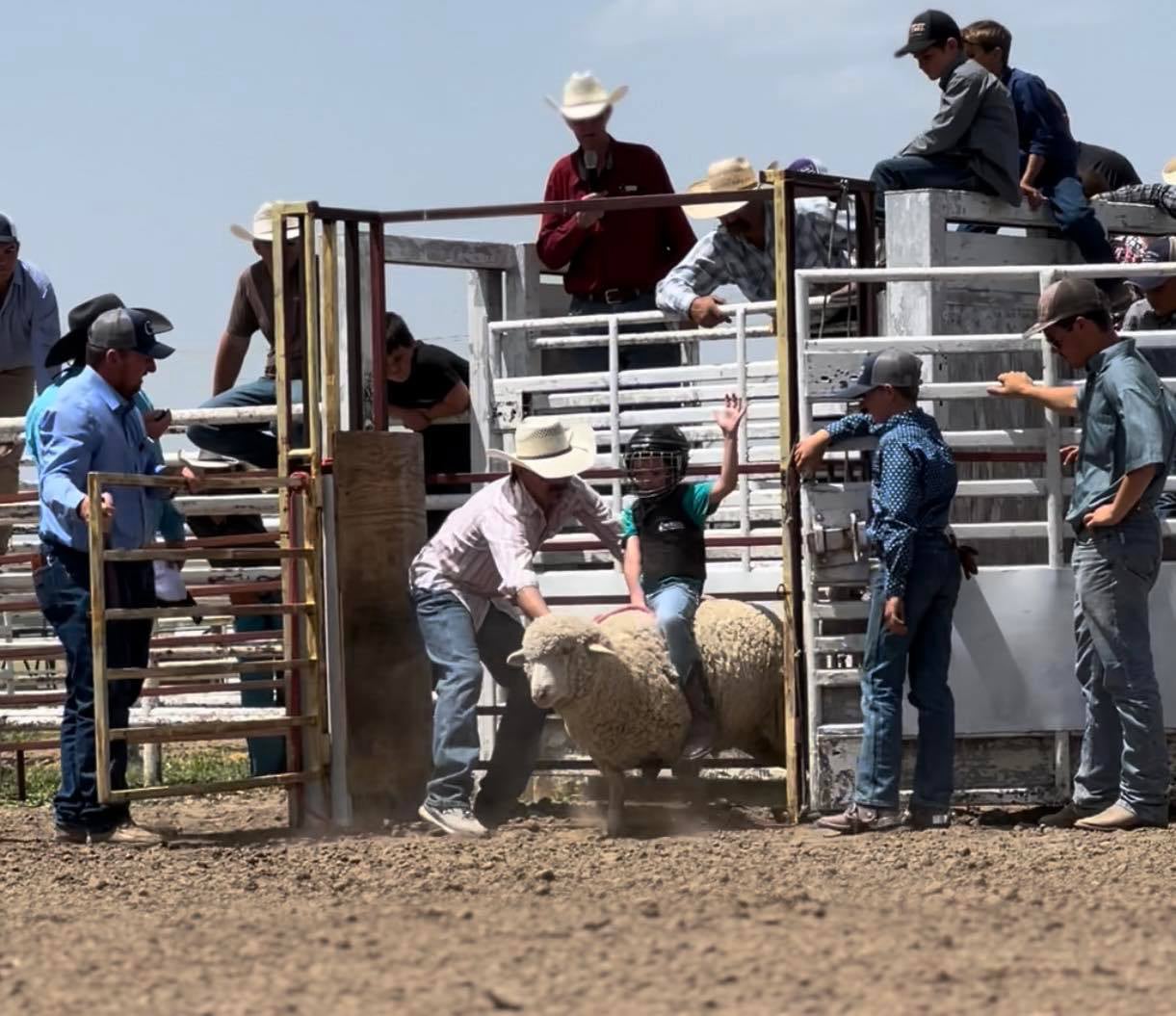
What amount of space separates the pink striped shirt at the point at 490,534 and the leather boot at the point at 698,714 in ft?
1.91

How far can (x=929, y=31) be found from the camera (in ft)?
33.1

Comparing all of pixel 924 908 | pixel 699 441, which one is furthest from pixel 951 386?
pixel 924 908

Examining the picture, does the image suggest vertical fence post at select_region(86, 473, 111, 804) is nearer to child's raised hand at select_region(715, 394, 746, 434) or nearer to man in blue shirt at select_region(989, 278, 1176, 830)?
child's raised hand at select_region(715, 394, 746, 434)

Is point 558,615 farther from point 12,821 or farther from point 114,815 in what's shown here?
point 12,821

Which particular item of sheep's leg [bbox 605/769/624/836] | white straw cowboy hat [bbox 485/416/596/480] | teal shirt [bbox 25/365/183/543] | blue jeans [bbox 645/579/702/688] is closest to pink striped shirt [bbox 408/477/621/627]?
white straw cowboy hat [bbox 485/416/596/480]

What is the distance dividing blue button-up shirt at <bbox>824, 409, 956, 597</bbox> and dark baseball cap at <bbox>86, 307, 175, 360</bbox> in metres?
2.80

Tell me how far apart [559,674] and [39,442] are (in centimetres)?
223

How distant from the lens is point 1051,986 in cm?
527

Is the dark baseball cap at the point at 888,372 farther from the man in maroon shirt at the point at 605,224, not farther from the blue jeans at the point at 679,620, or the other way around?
the man in maroon shirt at the point at 605,224

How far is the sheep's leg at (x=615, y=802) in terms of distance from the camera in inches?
350

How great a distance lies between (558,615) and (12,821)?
284 cm

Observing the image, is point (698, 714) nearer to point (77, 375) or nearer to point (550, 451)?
point (550, 451)

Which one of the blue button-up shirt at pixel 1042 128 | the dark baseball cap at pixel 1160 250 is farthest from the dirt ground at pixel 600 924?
the blue button-up shirt at pixel 1042 128

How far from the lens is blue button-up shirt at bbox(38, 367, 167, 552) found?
8.74 metres
